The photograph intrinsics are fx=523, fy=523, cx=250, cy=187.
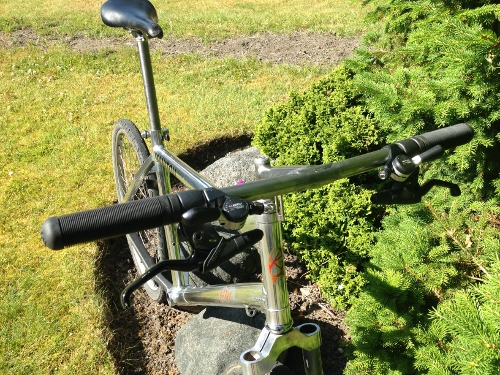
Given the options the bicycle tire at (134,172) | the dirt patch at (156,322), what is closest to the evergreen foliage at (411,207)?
the dirt patch at (156,322)

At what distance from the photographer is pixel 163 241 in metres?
3.27

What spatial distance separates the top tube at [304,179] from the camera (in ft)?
4.85

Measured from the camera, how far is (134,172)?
3850mm

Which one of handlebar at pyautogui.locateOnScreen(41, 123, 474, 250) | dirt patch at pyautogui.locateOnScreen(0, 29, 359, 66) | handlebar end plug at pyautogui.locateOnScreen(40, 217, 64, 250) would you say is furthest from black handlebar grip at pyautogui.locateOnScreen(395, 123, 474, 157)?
dirt patch at pyautogui.locateOnScreen(0, 29, 359, 66)

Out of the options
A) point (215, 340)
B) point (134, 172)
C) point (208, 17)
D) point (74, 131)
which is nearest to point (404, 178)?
point (215, 340)

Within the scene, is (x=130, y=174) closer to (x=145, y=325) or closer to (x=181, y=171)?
(x=145, y=325)

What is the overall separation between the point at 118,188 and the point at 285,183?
2.76 metres

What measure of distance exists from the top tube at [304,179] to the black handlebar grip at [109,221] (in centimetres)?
18

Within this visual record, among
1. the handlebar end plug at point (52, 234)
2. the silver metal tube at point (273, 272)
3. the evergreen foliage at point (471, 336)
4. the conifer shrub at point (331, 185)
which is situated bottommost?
the conifer shrub at point (331, 185)

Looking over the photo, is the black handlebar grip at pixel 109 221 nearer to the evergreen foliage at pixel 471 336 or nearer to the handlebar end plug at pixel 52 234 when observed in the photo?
the handlebar end plug at pixel 52 234

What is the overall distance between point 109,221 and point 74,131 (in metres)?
4.34

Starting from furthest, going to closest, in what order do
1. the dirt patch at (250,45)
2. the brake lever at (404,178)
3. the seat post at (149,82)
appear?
the dirt patch at (250,45) < the seat post at (149,82) < the brake lever at (404,178)

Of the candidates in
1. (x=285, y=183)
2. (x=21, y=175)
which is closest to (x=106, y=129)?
(x=21, y=175)

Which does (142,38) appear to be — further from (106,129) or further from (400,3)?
(106,129)
